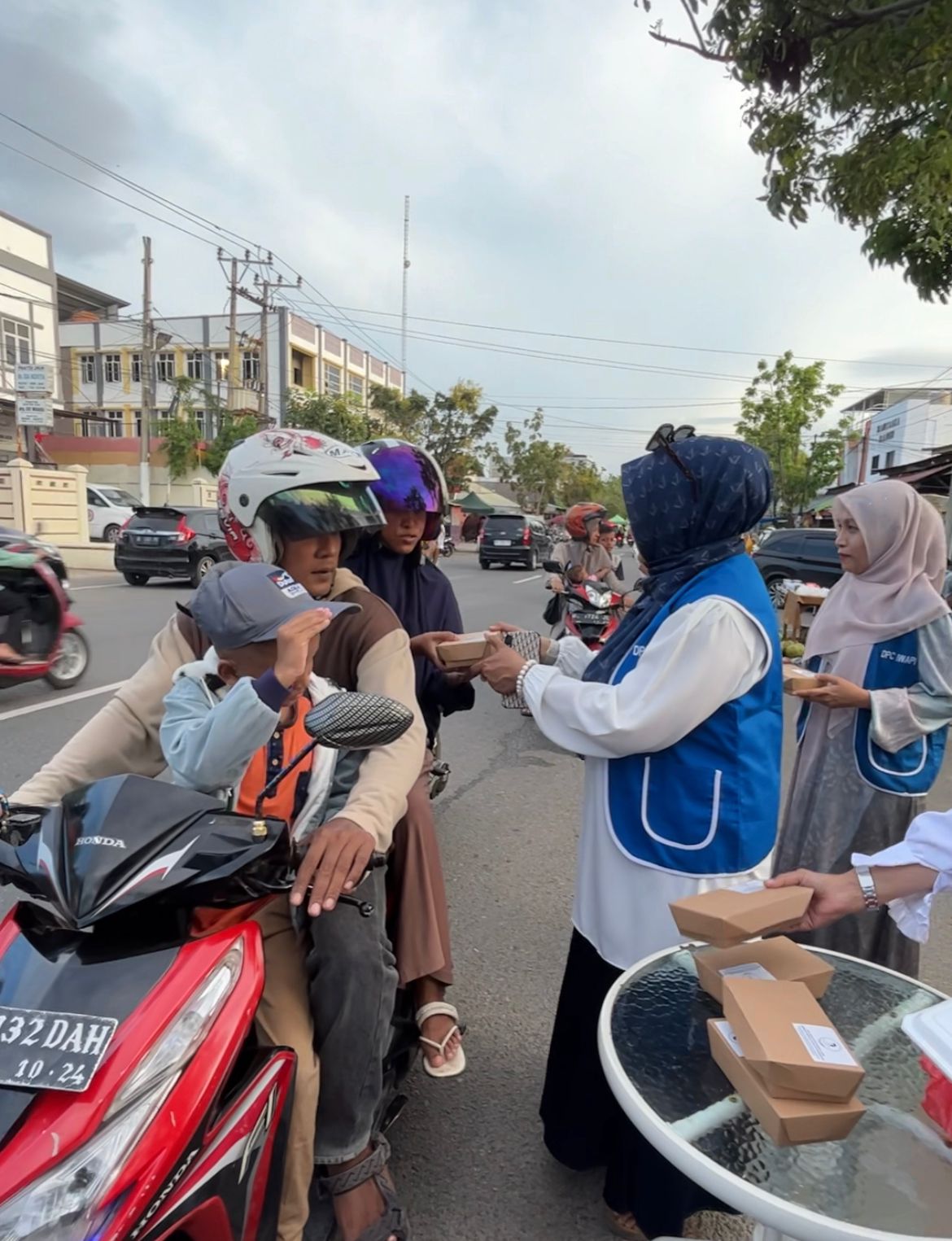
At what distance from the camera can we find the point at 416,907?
206 centimetres

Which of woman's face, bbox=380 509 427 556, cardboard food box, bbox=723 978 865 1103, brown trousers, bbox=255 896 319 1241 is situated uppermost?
woman's face, bbox=380 509 427 556

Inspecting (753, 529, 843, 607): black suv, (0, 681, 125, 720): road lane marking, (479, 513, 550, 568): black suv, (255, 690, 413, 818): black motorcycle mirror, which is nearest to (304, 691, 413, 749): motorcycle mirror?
(255, 690, 413, 818): black motorcycle mirror

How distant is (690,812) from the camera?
1670 mm

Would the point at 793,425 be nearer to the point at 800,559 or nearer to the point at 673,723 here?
the point at 800,559

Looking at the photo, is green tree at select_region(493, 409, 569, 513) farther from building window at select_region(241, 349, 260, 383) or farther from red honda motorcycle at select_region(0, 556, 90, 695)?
red honda motorcycle at select_region(0, 556, 90, 695)

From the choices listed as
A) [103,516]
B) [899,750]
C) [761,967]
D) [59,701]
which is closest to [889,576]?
[899,750]

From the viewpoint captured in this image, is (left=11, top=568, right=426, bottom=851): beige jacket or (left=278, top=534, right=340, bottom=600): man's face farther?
(left=278, top=534, right=340, bottom=600): man's face

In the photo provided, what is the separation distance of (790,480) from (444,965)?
115 feet

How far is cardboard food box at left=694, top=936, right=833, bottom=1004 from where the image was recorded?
138 centimetres

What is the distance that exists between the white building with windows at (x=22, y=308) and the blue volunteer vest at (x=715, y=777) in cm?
3180

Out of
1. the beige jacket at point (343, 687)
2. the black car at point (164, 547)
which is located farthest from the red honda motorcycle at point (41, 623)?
the black car at point (164, 547)

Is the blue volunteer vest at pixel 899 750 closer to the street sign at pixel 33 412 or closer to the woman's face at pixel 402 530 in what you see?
the woman's face at pixel 402 530

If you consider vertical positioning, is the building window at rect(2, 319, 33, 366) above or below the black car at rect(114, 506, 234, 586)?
above

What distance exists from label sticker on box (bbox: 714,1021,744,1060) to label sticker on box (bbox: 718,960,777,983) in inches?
4.7
